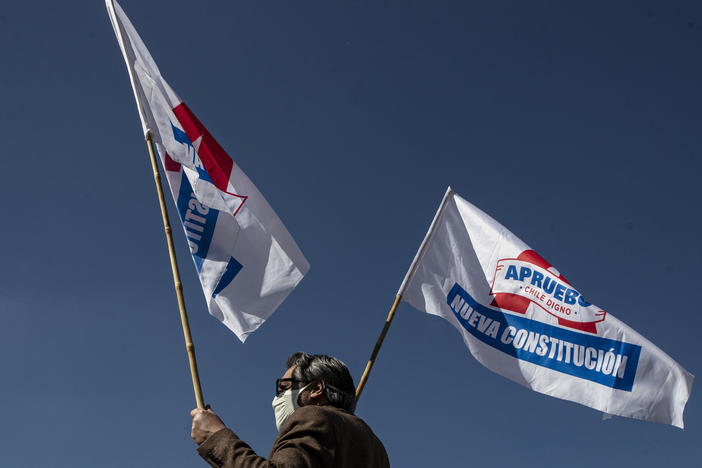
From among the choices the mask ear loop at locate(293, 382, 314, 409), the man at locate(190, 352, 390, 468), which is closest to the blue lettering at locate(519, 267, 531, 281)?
the man at locate(190, 352, 390, 468)

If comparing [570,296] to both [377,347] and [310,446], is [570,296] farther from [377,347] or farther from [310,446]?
[310,446]

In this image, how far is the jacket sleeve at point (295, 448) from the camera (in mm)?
3924

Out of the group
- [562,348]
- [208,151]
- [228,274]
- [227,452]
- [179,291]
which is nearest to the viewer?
[227,452]

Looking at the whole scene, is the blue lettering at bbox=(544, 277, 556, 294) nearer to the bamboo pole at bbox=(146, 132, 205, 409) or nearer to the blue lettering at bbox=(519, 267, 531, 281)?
the blue lettering at bbox=(519, 267, 531, 281)

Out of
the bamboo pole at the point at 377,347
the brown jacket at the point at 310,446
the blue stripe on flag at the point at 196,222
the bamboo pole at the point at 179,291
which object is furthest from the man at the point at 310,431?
the blue stripe on flag at the point at 196,222

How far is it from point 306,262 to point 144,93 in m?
2.58

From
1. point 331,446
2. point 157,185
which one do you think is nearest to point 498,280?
point 157,185

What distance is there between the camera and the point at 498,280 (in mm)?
10008

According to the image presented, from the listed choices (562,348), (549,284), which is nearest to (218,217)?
(549,284)

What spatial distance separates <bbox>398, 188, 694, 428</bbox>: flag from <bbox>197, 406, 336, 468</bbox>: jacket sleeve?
565 centimetres

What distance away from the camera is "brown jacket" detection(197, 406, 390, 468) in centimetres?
396

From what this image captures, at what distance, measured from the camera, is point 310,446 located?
157 inches

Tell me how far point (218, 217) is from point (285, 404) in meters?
3.31

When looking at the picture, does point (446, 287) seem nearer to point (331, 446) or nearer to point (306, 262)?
point (306, 262)
